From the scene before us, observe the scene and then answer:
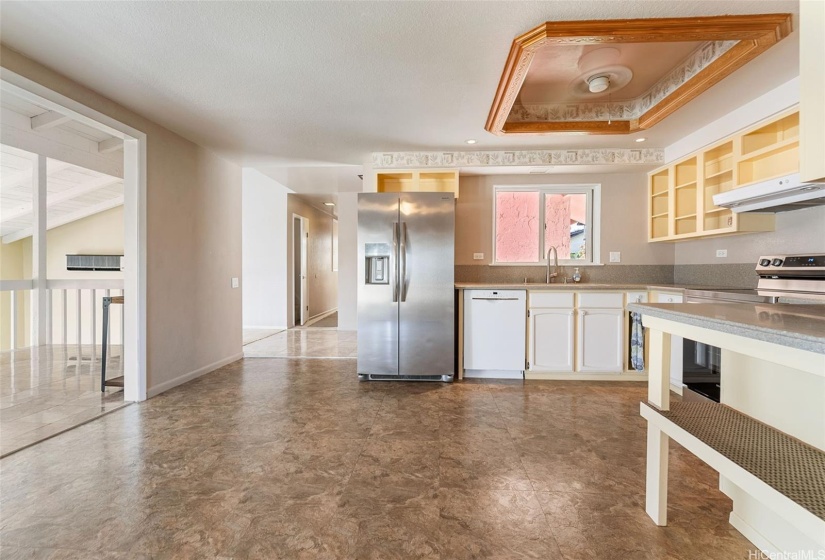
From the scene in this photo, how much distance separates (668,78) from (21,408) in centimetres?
553

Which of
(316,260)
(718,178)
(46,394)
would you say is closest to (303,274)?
(316,260)

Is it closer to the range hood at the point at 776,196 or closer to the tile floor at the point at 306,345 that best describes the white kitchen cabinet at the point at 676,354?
the range hood at the point at 776,196

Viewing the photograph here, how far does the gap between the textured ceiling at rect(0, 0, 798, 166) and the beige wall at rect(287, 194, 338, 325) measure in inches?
142

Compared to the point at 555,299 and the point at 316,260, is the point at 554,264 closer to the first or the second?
the point at 555,299

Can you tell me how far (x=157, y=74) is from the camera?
2242 mm

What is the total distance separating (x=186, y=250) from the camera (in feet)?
11.2

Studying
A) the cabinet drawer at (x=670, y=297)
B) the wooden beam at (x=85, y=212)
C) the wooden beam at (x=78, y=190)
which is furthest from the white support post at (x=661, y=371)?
the wooden beam at (x=85, y=212)

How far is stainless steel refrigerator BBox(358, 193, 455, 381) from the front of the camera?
3.37 m

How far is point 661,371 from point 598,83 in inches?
90.1

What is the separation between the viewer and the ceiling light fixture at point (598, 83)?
103 inches

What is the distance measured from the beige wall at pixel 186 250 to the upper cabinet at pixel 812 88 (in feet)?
11.9

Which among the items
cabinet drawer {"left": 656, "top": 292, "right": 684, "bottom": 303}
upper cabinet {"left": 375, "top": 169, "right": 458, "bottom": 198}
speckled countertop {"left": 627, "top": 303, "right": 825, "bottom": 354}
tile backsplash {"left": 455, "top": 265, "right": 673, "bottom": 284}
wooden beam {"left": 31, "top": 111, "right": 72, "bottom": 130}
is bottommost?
cabinet drawer {"left": 656, "top": 292, "right": 684, "bottom": 303}

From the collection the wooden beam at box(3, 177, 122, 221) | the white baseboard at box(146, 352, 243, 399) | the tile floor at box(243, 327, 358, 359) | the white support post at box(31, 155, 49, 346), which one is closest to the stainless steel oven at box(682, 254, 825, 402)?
the tile floor at box(243, 327, 358, 359)

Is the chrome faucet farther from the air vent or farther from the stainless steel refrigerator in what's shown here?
the air vent
